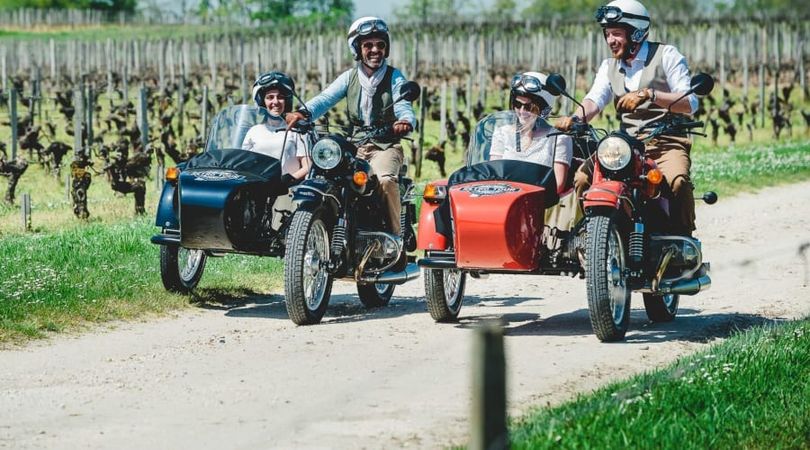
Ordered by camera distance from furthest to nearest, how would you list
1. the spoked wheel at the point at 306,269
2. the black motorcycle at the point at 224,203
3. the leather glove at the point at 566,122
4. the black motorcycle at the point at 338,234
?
1. the black motorcycle at the point at 224,203
2. the black motorcycle at the point at 338,234
3. the spoked wheel at the point at 306,269
4. the leather glove at the point at 566,122

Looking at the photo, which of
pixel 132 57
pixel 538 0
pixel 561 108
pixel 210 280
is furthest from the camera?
pixel 538 0

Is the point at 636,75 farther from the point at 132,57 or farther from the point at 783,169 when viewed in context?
the point at 132,57

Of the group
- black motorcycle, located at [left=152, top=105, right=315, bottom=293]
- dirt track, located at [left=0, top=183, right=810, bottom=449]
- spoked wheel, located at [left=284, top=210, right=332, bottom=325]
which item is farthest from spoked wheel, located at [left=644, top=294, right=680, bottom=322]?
black motorcycle, located at [left=152, top=105, right=315, bottom=293]

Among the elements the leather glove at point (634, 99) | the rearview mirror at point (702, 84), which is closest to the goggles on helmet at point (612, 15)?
the leather glove at point (634, 99)

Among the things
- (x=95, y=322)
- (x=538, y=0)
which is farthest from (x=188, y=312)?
(x=538, y=0)

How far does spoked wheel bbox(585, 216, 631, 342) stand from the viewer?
892 cm

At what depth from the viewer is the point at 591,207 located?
9133 millimetres

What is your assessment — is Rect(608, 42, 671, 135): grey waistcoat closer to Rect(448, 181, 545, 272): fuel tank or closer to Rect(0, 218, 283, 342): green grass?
Rect(448, 181, 545, 272): fuel tank

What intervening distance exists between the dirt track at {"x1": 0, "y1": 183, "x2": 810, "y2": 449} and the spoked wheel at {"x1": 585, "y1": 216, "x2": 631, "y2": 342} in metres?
0.16

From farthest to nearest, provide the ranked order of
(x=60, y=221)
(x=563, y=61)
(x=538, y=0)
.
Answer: (x=538, y=0)
(x=563, y=61)
(x=60, y=221)

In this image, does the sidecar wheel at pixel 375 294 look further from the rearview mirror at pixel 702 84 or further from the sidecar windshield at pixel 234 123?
the rearview mirror at pixel 702 84

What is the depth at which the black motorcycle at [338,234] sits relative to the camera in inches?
391

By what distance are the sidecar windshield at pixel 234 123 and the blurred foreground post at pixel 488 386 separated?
7726 mm

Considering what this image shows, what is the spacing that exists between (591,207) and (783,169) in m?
15.3
